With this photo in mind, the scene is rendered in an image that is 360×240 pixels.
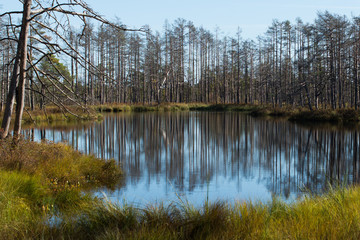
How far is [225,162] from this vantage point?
43.5 feet

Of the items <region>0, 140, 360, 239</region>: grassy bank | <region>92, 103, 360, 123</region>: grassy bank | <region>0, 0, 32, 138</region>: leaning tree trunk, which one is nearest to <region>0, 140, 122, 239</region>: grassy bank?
<region>0, 140, 360, 239</region>: grassy bank

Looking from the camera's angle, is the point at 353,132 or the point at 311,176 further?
the point at 353,132

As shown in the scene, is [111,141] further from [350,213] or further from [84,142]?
[350,213]

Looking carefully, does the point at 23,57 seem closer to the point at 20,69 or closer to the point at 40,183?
the point at 20,69

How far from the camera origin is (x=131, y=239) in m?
4.08

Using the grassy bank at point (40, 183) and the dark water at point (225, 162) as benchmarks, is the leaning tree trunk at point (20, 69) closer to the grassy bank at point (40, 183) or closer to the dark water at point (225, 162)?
the grassy bank at point (40, 183)

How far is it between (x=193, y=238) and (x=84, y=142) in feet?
47.4

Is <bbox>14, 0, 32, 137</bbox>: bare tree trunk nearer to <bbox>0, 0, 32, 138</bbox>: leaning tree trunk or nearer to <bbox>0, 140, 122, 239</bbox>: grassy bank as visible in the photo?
<bbox>0, 0, 32, 138</bbox>: leaning tree trunk

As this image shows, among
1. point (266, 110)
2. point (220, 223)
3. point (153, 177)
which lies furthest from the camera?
point (266, 110)

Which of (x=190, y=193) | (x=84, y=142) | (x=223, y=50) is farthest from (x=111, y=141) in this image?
(x=223, y=50)

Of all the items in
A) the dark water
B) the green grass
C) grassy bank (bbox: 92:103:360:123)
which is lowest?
the dark water

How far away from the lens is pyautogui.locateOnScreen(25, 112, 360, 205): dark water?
900cm

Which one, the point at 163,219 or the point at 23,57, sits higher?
the point at 23,57

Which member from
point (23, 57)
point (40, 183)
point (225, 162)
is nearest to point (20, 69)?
point (23, 57)
